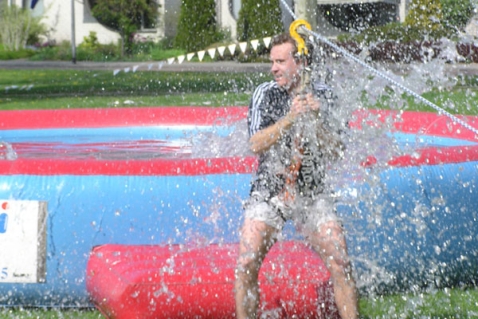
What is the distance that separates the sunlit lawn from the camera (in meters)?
5.04

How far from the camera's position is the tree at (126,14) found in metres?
28.7

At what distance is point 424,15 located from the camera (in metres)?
26.1

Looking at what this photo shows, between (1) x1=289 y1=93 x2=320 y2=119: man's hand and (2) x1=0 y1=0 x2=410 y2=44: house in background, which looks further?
(2) x1=0 y1=0 x2=410 y2=44: house in background

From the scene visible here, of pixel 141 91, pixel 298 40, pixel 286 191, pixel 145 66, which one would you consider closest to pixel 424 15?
pixel 145 66

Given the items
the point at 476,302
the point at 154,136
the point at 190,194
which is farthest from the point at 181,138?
the point at 476,302

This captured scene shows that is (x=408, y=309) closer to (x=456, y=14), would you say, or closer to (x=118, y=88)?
(x=118, y=88)

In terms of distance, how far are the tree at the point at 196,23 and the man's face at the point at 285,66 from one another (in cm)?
2309

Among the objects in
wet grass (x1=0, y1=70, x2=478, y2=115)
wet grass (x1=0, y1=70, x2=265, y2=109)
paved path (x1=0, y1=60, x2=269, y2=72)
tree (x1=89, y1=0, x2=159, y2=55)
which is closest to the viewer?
wet grass (x1=0, y1=70, x2=478, y2=115)

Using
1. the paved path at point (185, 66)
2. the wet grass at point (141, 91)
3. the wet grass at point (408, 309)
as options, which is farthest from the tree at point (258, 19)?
the wet grass at point (408, 309)

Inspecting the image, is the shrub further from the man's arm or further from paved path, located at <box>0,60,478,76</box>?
the man's arm

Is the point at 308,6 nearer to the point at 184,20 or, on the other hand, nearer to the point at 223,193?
the point at 223,193

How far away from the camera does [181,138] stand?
8250 mm

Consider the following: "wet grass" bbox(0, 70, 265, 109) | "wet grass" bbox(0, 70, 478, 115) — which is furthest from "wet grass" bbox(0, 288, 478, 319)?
"wet grass" bbox(0, 70, 265, 109)

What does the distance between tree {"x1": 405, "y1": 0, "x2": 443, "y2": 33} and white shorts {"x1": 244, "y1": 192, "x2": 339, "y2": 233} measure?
801 inches
